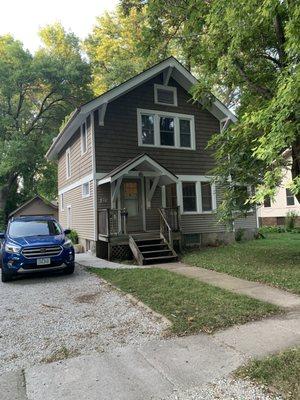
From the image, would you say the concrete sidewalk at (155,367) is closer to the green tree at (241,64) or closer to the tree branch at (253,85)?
the green tree at (241,64)

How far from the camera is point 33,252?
29.4 feet

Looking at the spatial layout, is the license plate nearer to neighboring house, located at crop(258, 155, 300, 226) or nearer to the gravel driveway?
the gravel driveway

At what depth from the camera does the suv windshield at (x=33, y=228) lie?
32.5ft

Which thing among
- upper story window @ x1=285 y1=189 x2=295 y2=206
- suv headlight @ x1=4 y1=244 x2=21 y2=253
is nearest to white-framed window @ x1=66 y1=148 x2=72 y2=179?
suv headlight @ x1=4 y1=244 x2=21 y2=253

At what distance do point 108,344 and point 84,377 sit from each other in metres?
0.92

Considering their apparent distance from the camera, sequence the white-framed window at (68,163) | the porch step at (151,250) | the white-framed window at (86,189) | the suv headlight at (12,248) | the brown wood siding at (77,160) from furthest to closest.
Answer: the white-framed window at (68,163) → the white-framed window at (86,189) → the brown wood siding at (77,160) → the porch step at (151,250) → the suv headlight at (12,248)

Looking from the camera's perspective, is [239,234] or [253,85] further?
[239,234]

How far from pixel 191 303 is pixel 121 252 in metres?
7.08

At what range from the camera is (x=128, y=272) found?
9648 mm

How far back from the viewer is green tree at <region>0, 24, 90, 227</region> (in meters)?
27.5

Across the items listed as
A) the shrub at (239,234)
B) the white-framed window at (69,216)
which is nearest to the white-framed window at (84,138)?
the white-framed window at (69,216)

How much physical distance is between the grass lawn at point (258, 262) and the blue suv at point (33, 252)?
4.13m

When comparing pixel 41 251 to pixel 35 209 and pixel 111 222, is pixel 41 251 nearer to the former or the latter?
pixel 111 222

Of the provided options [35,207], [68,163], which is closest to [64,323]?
[68,163]
